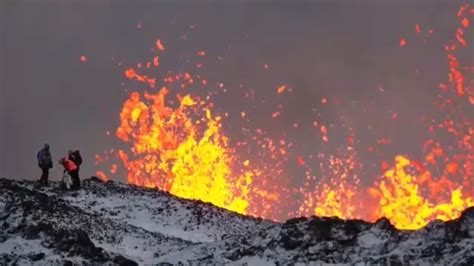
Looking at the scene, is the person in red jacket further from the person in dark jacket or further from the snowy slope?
the snowy slope

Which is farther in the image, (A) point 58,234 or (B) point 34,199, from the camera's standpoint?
(B) point 34,199

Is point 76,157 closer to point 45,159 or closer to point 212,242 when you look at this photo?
point 45,159

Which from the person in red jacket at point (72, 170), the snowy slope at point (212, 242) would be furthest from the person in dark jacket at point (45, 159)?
the snowy slope at point (212, 242)

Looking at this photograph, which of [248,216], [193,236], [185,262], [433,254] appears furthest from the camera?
[248,216]

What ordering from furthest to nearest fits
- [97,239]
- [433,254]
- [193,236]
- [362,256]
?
[193,236] → [97,239] → [362,256] → [433,254]

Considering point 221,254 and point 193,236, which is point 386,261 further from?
point 193,236

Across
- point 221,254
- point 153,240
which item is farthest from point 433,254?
point 153,240

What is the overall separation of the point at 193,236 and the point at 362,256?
44.6 feet

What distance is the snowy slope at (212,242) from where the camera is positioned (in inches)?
952

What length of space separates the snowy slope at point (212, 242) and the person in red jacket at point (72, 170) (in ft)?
15.4

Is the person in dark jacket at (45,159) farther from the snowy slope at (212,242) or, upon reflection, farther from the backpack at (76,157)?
the snowy slope at (212,242)

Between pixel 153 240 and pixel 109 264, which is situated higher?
pixel 153 240

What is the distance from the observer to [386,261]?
23844 mm

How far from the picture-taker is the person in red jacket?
40.2 metres
